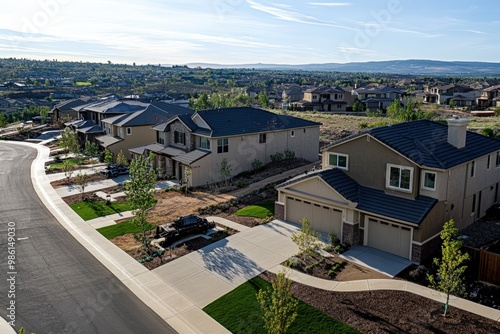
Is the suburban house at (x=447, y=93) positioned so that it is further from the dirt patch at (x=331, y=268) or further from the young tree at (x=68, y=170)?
the dirt patch at (x=331, y=268)

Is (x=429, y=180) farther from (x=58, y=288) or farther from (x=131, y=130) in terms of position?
(x=131, y=130)

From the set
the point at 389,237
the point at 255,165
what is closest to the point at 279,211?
the point at 389,237

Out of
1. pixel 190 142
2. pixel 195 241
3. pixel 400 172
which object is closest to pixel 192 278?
pixel 195 241

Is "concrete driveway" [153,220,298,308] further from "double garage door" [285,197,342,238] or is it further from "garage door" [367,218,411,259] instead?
"garage door" [367,218,411,259]

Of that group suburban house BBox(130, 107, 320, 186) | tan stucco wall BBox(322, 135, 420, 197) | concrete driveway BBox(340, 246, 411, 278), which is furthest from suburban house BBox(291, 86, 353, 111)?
concrete driveway BBox(340, 246, 411, 278)

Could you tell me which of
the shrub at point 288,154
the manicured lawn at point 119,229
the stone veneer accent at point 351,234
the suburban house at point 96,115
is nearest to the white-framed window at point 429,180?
the stone veneer accent at point 351,234

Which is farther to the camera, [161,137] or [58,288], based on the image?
[161,137]
